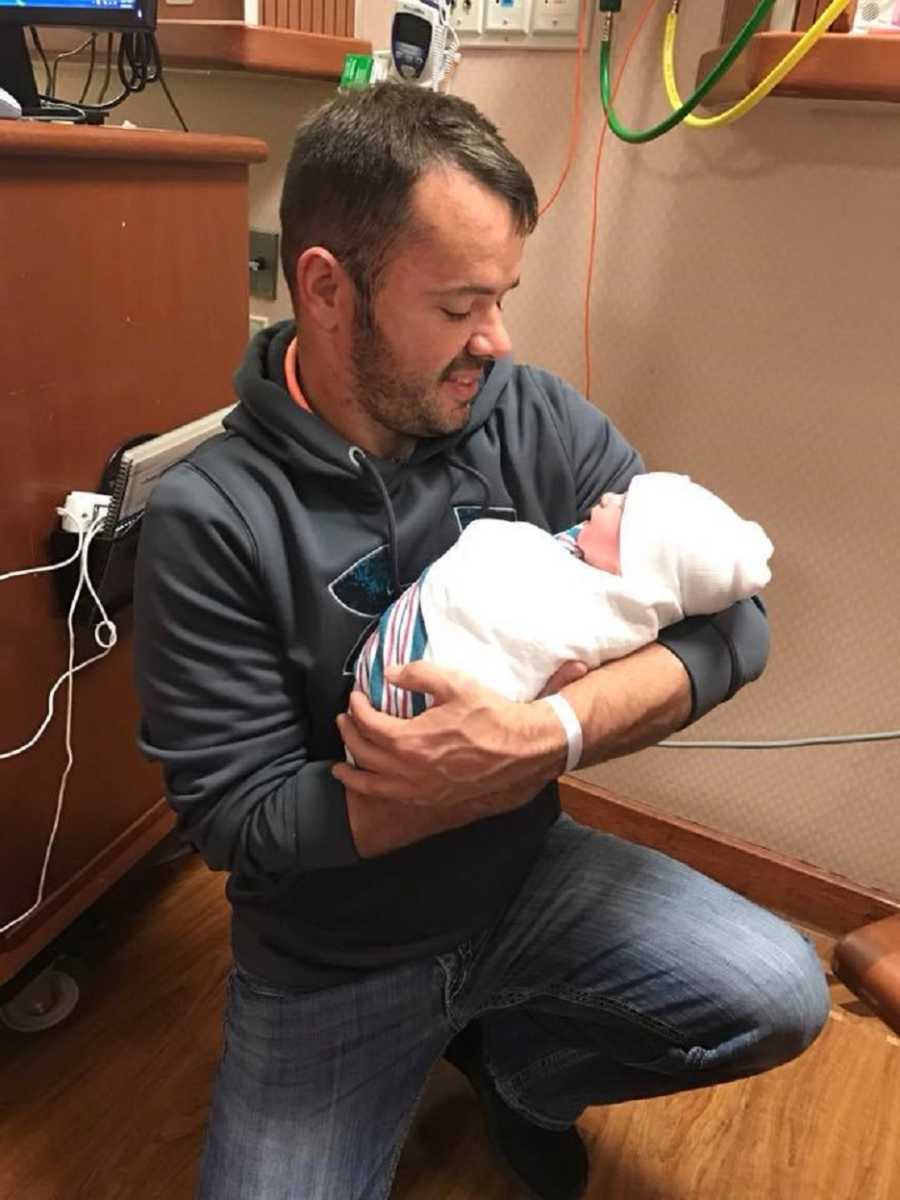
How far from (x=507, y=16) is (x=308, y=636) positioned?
930 millimetres

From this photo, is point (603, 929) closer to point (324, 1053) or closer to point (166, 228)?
point (324, 1053)

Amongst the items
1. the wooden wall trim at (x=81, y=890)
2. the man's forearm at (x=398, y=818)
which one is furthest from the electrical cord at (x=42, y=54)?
the man's forearm at (x=398, y=818)

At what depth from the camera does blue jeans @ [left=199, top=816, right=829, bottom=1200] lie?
978 millimetres

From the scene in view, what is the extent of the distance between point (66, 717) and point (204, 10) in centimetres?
99

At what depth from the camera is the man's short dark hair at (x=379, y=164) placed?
2.90 feet

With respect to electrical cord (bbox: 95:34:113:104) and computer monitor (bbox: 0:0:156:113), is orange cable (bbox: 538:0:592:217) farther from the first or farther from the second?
electrical cord (bbox: 95:34:113:104)

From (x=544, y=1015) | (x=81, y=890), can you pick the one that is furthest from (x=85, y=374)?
(x=544, y=1015)

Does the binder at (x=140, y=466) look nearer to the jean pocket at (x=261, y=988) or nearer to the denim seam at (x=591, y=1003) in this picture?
the jean pocket at (x=261, y=988)

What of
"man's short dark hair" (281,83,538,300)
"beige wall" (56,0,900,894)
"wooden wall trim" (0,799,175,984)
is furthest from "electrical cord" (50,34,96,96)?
"wooden wall trim" (0,799,175,984)

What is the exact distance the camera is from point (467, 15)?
1.40 meters

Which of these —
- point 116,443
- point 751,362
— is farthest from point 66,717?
point 751,362

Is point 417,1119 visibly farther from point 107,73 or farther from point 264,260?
point 107,73

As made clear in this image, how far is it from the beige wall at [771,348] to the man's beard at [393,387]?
0.55m

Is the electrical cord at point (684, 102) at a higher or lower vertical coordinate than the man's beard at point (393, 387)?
higher
